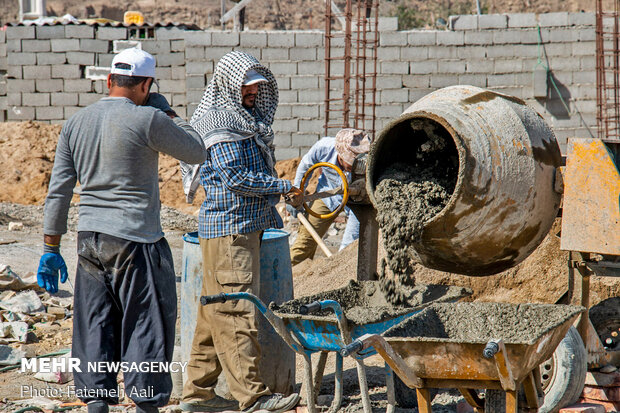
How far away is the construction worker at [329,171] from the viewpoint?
5785 mm

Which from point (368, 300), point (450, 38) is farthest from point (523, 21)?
point (368, 300)

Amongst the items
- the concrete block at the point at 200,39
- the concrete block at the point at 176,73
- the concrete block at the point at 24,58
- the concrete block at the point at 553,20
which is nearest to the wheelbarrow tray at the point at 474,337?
the concrete block at the point at 553,20

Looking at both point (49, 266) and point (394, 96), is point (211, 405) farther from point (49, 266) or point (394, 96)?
point (394, 96)

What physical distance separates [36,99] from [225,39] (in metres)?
3.38

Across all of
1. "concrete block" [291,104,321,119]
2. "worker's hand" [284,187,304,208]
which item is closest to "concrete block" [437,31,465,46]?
"concrete block" [291,104,321,119]

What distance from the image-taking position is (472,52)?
36.2 feet

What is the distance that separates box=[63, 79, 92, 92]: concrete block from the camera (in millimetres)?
12062

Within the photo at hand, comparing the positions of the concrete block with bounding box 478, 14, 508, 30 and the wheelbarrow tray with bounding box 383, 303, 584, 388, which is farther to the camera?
the concrete block with bounding box 478, 14, 508, 30

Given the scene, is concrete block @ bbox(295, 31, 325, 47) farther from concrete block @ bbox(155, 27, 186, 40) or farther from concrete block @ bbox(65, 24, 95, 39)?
concrete block @ bbox(65, 24, 95, 39)

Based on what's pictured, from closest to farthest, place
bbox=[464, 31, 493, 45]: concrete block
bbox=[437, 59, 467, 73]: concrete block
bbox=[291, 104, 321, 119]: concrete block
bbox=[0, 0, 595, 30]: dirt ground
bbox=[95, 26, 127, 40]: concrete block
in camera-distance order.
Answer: bbox=[464, 31, 493, 45]: concrete block
bbox=[437, 59, 467, 73]: concrete block
bbox=[291, 104, 321, 119]: concrete block
bbox=[95, 26, 127, 40]: concrete block
bbox=[0, 0, 595, 30]: dirt ground

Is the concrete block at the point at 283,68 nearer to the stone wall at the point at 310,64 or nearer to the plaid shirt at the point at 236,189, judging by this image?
the stone wall at the point at 310,64

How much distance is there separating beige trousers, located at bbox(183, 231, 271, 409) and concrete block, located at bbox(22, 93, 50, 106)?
906 centimetres

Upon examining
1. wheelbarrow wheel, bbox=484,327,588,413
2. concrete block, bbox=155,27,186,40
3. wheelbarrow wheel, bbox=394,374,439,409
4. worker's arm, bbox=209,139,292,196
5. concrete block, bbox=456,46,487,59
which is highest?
concrete block, bbox=155,27,186,40

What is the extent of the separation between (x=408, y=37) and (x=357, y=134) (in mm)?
5680
